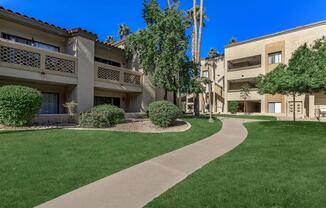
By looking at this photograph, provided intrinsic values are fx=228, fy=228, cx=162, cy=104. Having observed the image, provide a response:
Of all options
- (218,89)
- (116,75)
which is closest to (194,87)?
(116,75)

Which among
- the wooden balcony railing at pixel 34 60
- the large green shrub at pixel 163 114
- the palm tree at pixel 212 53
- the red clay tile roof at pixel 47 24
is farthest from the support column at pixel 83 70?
the palm tree at pixel 212 53

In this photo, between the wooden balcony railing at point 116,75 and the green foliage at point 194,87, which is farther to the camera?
the green foliage at point 194,87

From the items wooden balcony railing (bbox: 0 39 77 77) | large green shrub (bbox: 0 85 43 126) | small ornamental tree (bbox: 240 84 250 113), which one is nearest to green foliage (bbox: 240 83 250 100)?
small ornamental tree (bbox: 240 84 250 113)

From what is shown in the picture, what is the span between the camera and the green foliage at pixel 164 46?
1681 cm

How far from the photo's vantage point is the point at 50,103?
15.8m

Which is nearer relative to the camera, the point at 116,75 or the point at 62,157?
the point at 62,157

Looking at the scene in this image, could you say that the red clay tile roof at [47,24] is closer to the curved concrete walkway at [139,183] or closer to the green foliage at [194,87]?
the green foliage at [194,87]

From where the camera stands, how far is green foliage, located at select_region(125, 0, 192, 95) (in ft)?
55.2

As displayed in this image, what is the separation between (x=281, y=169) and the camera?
233 inches

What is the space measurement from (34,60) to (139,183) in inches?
454

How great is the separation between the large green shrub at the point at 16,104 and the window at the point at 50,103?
4.11 meters

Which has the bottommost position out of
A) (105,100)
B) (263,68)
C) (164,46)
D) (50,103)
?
(50,103)

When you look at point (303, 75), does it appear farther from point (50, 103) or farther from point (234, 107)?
point (234, 107)

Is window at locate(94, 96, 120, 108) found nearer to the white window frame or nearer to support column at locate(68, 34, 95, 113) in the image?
support column at locate(68, 34, 95, 113)
